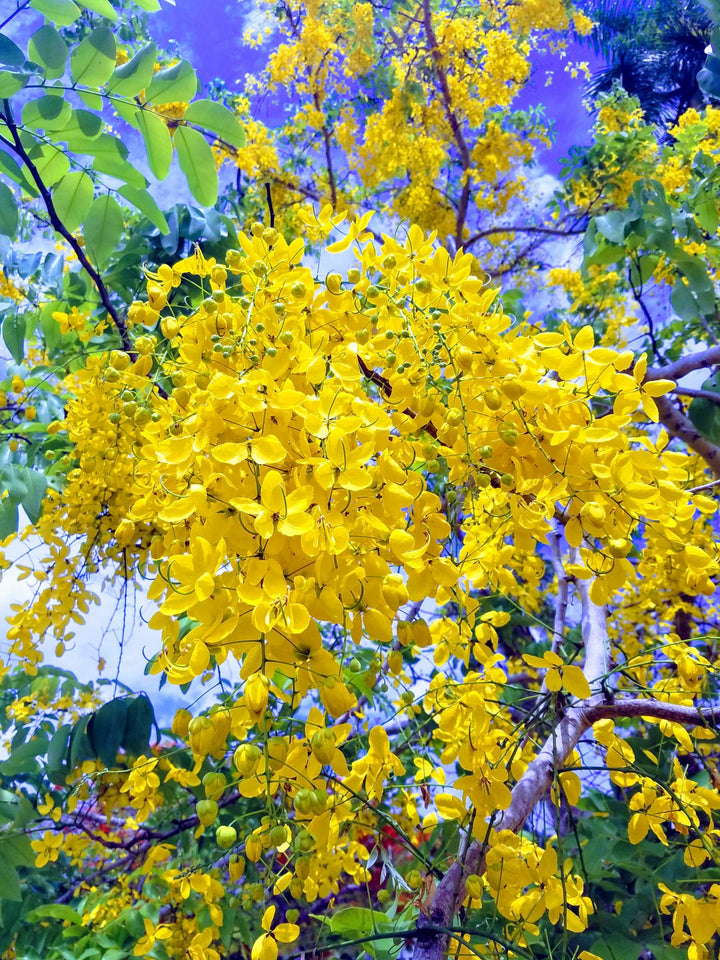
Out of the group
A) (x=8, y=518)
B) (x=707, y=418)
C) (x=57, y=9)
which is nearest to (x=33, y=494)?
(x=8, y=518)

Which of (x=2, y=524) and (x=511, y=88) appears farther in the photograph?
(x=511, y=88)

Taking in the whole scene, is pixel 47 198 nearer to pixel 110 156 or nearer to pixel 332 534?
pixel 110 156

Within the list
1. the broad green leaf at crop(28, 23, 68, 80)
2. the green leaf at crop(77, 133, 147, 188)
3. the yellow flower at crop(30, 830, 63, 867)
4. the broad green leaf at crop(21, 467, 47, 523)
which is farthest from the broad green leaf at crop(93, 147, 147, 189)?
the yellow flower at crop(30, 830, 63, 867)

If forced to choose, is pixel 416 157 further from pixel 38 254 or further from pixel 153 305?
pixel 153 305

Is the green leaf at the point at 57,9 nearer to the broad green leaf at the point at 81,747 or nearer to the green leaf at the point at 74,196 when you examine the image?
the green leaf at the point at 74,196

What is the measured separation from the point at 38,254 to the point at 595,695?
182 cm

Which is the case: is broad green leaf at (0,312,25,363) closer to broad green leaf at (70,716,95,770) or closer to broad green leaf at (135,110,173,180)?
broad green leaf at (135,110,173,180)

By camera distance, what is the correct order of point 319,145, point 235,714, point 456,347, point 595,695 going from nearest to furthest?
point 235,714, point 456,347, point 595,695, point 319,145

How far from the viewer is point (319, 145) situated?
3.32 metres

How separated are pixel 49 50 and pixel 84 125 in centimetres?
8

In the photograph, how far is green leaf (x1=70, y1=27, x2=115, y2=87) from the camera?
77cm

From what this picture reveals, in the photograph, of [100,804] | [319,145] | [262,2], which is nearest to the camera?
[100,804]

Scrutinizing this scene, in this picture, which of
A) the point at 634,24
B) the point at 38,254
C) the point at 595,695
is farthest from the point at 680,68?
the point at 595,695

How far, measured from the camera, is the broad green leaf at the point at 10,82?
2.40ft
